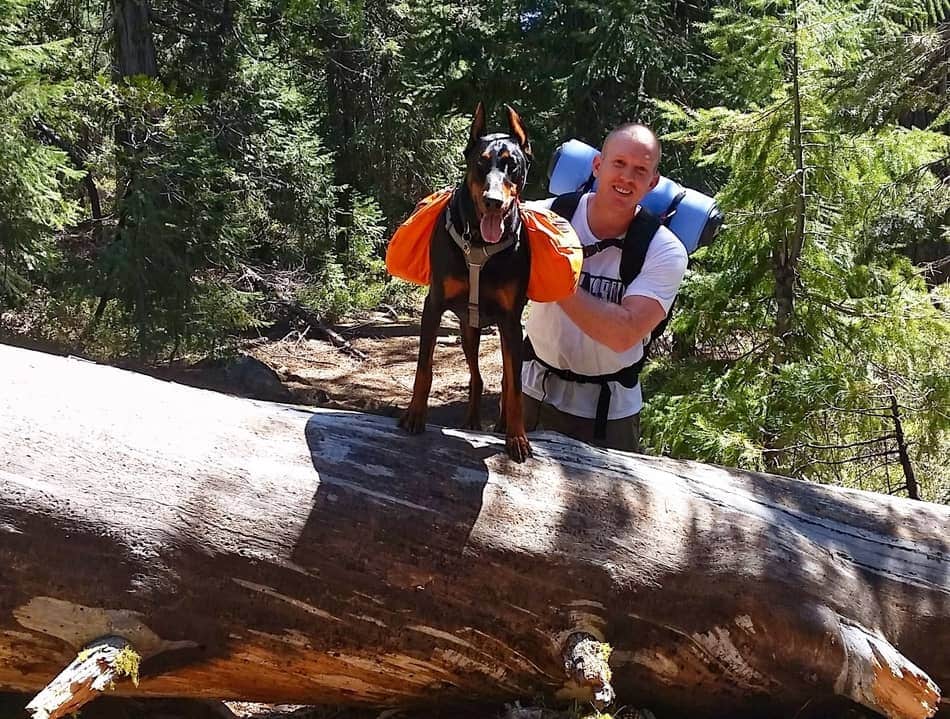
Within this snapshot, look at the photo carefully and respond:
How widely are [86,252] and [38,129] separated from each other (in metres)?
1.45

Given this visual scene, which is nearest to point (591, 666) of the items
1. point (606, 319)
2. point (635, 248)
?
point (606, 319)

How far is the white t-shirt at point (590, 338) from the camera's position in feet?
11.1

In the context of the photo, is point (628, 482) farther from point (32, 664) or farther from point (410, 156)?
point (410, 156)

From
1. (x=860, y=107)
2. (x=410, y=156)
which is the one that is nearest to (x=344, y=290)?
(x=410, y=156)

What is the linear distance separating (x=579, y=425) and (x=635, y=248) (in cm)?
96

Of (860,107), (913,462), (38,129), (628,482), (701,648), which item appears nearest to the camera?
(701,648)

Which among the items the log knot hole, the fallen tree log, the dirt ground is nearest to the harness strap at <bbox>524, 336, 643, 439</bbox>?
the fallen tree log

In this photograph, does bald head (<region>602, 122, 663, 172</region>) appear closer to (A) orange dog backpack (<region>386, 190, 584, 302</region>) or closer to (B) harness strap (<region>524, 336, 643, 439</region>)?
(A) orange dog backpack (<region>386, 190, 584, 302</region>)

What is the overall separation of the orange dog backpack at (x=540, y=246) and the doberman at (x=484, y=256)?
0.06 metres

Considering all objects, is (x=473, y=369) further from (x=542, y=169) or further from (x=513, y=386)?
(x=542, y=169)

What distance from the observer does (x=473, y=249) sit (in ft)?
8.91

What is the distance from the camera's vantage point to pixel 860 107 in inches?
179

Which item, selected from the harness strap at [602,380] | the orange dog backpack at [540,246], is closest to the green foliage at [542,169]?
the harness strap at [602,380]

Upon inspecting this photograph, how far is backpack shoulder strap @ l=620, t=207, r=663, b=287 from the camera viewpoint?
3443 millimetres
